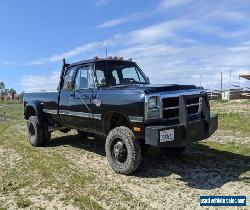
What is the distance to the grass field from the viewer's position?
19.9 ft

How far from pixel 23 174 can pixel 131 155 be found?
2304mm

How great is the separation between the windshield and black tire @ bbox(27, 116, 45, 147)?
10.2 ft

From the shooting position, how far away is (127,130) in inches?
289

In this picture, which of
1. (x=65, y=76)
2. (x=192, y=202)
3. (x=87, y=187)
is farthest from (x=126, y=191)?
(x=65, y=76)

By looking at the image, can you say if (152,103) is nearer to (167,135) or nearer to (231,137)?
(167,135)

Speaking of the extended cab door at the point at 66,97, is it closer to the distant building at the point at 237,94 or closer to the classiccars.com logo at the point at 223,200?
the classiccars.com logo at the point at 223,200

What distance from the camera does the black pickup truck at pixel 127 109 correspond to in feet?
22.8

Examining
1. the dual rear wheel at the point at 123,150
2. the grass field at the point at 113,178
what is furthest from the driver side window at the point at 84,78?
the grass field at the point at 113,178

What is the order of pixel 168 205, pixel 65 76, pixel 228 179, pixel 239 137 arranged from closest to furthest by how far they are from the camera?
pixel 168 205
pixel 228 179
pixel 65 76
pixel 239 137

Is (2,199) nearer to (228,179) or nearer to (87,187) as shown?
(87,187)

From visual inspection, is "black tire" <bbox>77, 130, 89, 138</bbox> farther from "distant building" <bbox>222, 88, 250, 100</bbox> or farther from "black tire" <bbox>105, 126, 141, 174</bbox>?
"distant building" <bbox>222, 88, 250, 100</bbox>

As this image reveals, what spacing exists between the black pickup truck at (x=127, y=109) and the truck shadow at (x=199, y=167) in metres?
0.37

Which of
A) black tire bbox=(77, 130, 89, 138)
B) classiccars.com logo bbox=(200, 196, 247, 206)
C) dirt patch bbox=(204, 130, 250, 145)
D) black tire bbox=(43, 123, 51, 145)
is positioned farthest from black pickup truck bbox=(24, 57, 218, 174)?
dirt patch bbox=(204, 130, 250, 145)

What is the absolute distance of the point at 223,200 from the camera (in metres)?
5.92
